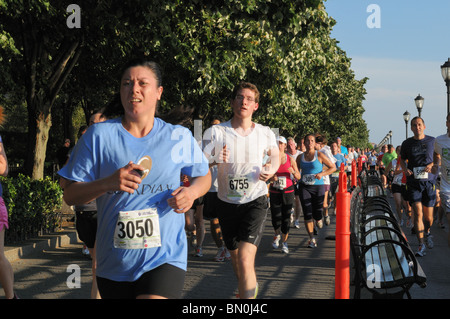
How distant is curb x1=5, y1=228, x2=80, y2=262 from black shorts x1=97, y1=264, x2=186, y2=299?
245 inches

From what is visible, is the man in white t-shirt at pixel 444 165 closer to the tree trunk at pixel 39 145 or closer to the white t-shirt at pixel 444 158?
the white t-shirt at pixel 444 158

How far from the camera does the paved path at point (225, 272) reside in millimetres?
6863

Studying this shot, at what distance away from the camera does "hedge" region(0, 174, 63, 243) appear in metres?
10.2

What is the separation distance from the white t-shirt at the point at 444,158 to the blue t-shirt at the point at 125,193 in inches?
236

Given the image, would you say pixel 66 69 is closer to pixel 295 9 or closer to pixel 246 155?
pixel 295 9

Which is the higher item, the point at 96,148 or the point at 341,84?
the point at 341,84

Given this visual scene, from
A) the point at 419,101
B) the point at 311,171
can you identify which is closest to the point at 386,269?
the point at 311,171

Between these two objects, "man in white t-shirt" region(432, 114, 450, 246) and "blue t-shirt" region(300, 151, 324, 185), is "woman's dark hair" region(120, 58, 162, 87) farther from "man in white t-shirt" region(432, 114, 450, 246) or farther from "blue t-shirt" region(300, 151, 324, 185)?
"blue t-shirt" region(300, 151, 324, 185)

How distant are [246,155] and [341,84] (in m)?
44.0

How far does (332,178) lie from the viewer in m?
17.3

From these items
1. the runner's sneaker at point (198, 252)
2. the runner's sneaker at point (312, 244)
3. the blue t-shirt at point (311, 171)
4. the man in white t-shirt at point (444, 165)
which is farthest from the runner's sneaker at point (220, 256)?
the man in white t-shirt at point (444, 165)

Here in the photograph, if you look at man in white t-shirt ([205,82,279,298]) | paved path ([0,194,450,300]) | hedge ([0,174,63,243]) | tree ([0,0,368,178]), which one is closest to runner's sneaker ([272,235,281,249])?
paved path ([0,194,450,300])
